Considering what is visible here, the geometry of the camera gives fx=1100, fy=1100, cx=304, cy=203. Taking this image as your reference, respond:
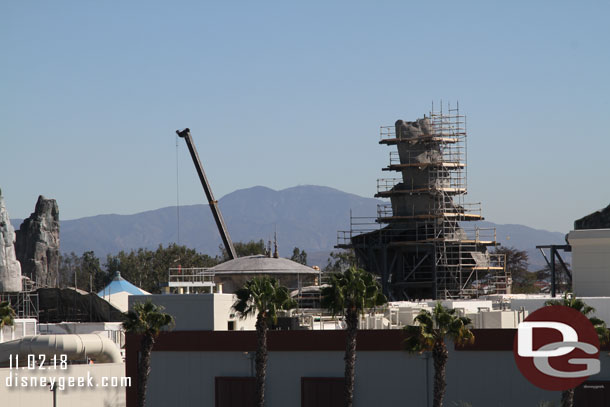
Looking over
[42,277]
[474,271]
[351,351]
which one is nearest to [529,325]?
[351,351]

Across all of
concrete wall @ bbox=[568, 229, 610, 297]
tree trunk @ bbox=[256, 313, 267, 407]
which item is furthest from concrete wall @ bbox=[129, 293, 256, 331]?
concrete wall @ bbox=[568, 229, 610, 297]

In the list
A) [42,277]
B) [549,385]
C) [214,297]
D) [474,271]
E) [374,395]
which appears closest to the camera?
[549,385]

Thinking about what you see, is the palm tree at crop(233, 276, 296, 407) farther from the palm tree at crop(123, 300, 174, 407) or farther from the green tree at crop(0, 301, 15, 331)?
the green tree at crop(0, 301, 15, 331)

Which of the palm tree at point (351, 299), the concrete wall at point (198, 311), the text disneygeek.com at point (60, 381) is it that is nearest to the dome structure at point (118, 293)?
the text disneygeek.com at point (60, 381)

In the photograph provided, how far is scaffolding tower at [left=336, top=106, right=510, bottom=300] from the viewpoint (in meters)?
117

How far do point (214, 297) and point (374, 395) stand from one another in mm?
10553

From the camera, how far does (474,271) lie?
117 meters

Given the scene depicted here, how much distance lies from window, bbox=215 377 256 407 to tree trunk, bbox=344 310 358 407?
5918 mm

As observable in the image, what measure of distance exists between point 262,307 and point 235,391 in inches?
231

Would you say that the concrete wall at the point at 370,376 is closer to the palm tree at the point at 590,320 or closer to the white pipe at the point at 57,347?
the palm tree at the point at 590,320

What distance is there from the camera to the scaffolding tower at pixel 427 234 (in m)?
117

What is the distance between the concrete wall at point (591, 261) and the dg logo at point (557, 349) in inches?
687

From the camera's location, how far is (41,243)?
18225cm

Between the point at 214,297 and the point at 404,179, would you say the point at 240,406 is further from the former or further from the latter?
the point at 404,179
